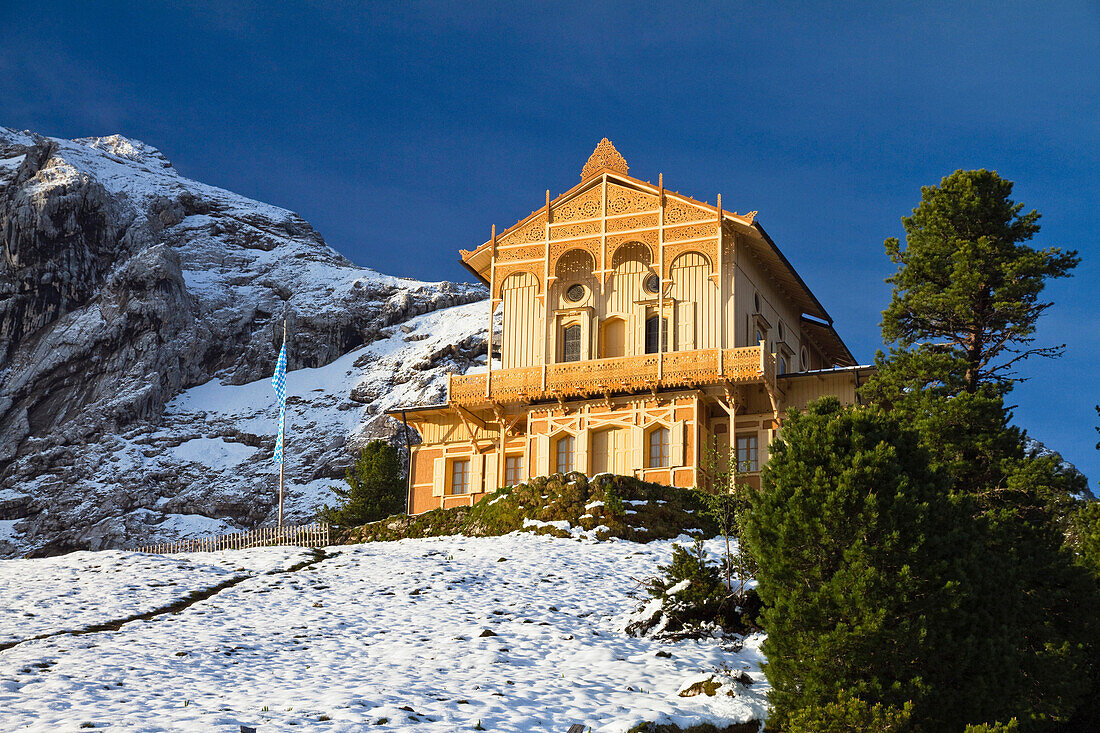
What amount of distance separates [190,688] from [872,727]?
9.35m

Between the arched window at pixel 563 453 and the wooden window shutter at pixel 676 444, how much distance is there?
3.75 meters

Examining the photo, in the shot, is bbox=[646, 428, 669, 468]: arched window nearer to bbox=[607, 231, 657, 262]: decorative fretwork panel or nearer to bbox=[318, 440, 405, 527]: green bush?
bbox=[607, 231, 657, 262]: decorative fretwork panel

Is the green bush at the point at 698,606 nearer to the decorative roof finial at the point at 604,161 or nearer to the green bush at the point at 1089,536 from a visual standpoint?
the green bush at the point at 1089,536

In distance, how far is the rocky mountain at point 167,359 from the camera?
88625mm

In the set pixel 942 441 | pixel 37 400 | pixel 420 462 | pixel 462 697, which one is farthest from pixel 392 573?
pixel 37 400

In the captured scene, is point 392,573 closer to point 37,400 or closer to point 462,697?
point 462,697

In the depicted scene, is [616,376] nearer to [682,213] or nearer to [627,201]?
[682,213]

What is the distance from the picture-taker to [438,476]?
134 feet

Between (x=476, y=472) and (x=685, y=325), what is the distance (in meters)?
9.55

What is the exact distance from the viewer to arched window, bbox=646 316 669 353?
37.7 metres

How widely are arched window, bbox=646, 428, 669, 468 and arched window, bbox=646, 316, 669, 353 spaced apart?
3.08 m

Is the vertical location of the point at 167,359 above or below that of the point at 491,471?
above

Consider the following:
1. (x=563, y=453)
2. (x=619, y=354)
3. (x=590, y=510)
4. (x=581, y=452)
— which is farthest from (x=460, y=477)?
(x=590, y=510)

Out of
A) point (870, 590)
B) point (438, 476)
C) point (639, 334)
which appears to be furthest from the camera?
point (438, 476)
